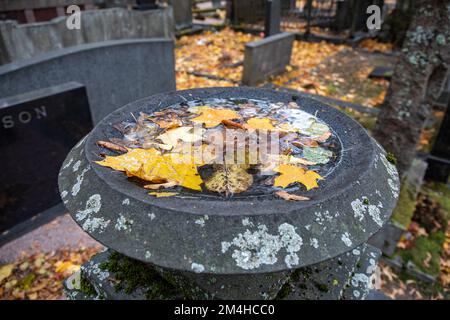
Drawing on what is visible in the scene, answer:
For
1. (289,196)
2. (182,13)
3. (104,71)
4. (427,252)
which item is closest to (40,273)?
(289,196)

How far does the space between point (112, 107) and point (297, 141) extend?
399cm

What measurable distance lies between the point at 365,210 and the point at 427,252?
2.90 m

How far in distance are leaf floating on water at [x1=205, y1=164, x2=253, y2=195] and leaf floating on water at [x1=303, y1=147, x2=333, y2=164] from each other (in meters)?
0.33

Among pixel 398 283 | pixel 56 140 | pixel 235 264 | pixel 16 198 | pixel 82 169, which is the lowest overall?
pixel 398 283

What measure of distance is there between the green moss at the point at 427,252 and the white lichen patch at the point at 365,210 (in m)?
2.65

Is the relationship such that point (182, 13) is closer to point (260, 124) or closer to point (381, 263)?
point (381, 263)

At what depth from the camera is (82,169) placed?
1379 mm

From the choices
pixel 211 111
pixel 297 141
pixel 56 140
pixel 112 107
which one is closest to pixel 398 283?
pixel 297 141

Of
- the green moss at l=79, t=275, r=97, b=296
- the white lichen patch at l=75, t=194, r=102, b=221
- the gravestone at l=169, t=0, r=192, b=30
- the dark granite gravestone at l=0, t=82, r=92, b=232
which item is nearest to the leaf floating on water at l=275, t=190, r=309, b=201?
the white lichen patch at l=75, t=194, r=102, b=221

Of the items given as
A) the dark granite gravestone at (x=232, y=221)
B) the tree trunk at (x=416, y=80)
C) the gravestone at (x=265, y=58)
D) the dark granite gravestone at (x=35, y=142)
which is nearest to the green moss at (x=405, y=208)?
the tree trunk at (x=416, y=80)

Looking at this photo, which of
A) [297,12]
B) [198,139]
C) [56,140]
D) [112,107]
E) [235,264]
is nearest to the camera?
[235,264]

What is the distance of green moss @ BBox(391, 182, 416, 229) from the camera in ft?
11.0

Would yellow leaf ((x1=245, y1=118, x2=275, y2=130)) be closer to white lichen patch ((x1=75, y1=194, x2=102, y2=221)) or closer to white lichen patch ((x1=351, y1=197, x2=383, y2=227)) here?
white lichen patch ((x1=351, y1=197, x2=383, y2=227))
